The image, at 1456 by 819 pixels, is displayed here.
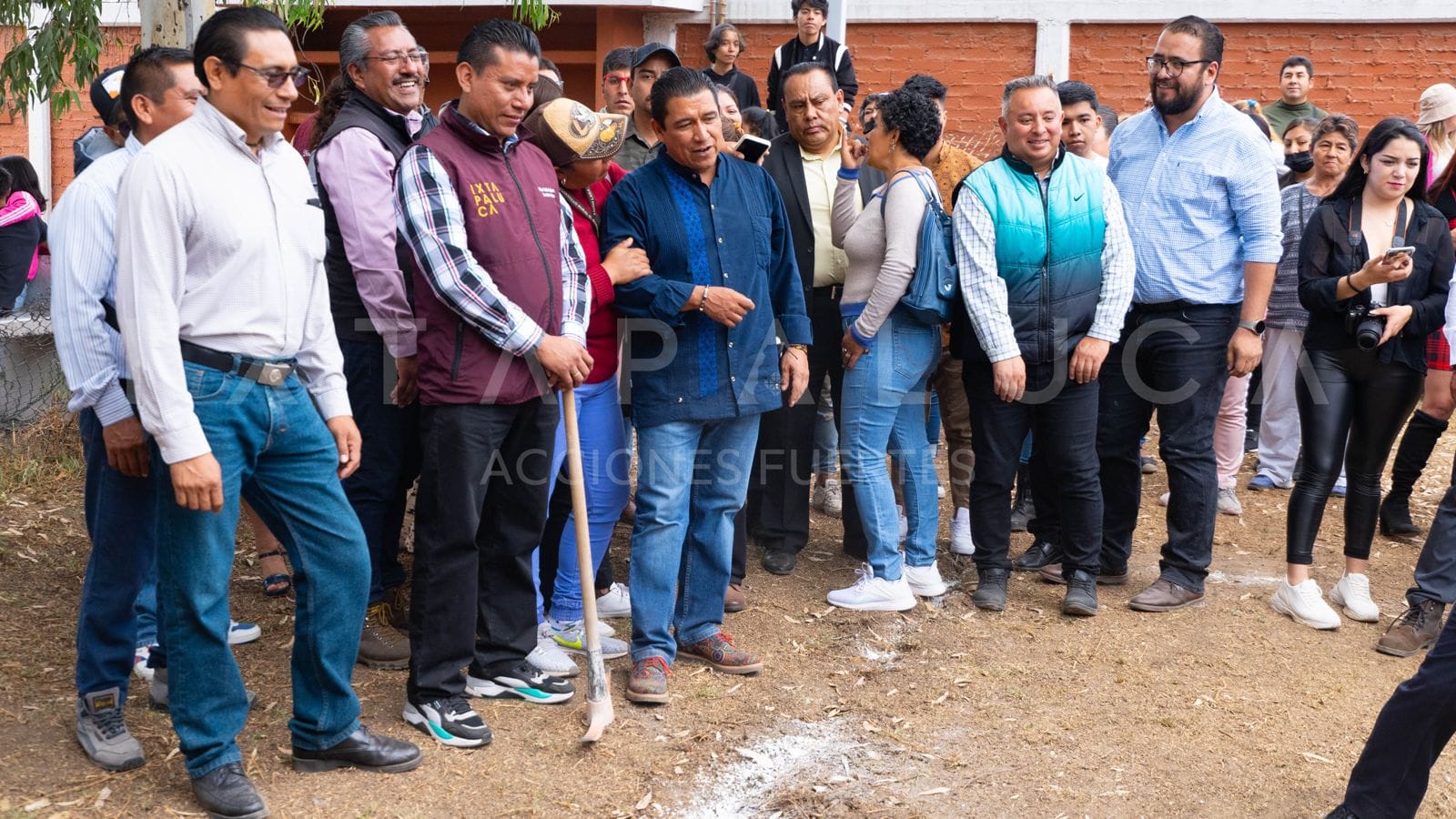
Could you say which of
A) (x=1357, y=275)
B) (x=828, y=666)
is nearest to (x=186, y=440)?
(x=828, y=666)

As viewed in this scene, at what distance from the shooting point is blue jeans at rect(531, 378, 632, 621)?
4.74 meters

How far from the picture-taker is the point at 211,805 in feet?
11.8

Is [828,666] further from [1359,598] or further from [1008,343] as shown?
[1359,598]

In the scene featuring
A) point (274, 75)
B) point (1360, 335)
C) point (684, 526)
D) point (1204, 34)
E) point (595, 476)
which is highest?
point (1204, 34)

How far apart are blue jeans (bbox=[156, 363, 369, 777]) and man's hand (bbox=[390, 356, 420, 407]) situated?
2.65 feet

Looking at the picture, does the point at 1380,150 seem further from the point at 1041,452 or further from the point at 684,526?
the point at 684,526

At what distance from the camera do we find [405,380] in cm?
452

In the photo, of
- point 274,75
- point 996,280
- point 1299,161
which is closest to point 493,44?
point 274,75

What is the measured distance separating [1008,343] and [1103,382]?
2.30 ft

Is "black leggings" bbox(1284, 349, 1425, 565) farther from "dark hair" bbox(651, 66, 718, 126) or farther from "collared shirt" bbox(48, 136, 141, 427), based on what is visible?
"collared shirt" bbox(48, 136, 141, 427)

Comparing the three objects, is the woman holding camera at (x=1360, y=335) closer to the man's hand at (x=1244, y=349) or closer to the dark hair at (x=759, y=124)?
the man's hand at (x=1244, y=349)

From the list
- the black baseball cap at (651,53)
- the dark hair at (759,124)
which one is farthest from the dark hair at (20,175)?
the dark hair at (759,124)

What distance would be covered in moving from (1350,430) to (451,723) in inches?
155

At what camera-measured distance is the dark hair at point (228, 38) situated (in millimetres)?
3381
